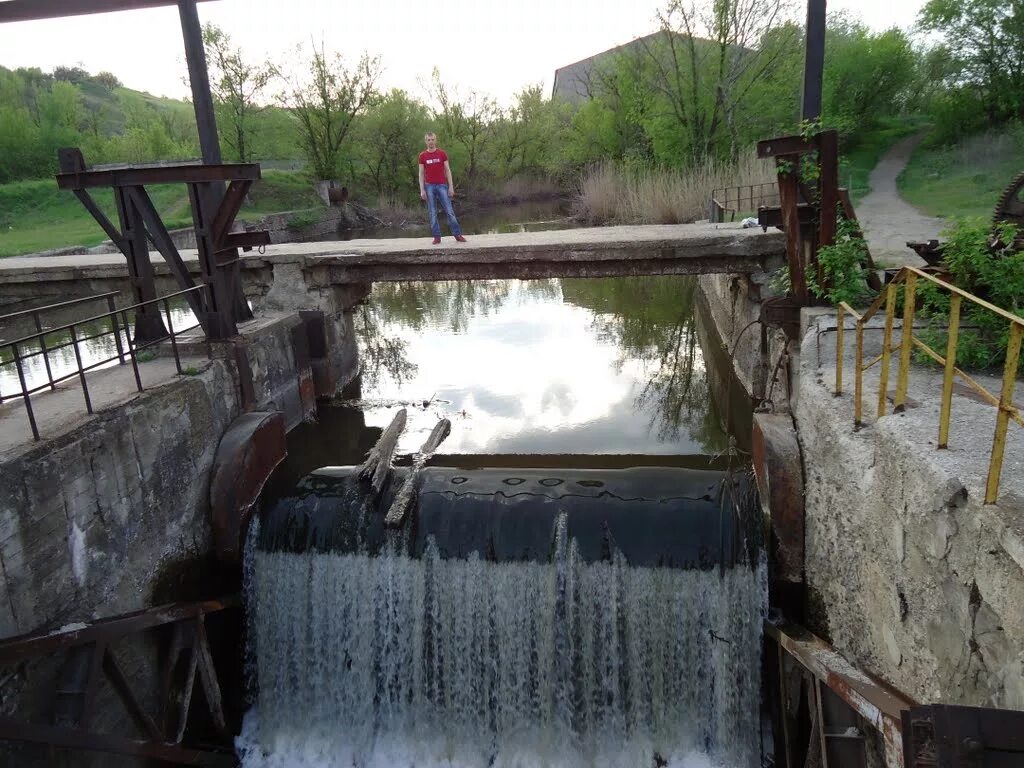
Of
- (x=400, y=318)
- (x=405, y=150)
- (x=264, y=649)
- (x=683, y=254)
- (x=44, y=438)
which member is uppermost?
(x=405, y=150)

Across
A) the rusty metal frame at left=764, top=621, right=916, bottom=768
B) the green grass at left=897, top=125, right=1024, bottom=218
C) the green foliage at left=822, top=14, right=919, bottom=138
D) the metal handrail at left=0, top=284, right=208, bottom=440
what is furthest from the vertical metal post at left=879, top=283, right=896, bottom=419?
the green foliage at left=822, top=14, right=919, bottom=138

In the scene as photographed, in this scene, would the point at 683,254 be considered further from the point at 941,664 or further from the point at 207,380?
the point at 941,664

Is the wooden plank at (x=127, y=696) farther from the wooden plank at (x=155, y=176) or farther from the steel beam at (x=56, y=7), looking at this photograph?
the steel beam at (x=56, y=7)

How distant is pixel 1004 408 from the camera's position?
2906mm

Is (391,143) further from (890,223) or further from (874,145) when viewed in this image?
(890,223)

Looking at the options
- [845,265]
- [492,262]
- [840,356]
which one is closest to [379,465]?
[492,262]

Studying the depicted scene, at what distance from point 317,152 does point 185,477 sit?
1630 inches

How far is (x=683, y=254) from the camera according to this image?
9.80 metres

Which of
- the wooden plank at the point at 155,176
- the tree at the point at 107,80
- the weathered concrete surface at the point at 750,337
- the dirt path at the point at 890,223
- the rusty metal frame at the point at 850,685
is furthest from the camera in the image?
the tree at the point at 107,80

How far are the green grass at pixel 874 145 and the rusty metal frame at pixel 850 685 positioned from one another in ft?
86.4

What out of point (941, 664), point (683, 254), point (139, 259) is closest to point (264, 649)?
point (139, 259)

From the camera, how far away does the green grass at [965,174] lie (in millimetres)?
17531

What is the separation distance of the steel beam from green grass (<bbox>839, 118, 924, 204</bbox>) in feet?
85.4

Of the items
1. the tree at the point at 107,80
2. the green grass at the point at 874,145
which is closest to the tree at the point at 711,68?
the green grass at the point at 874,145
